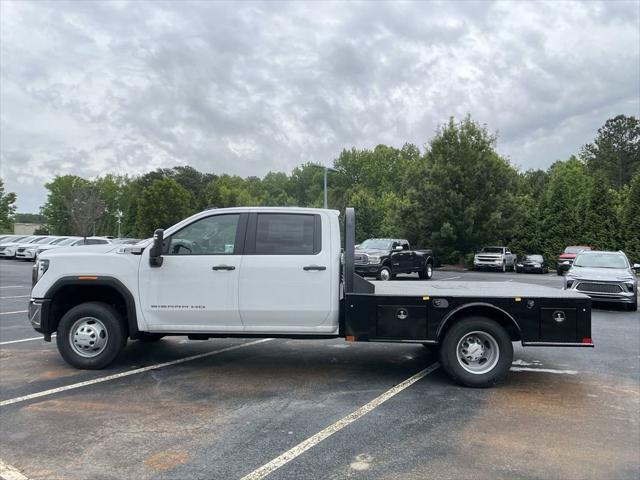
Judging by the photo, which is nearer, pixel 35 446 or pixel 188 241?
pixel 35 446

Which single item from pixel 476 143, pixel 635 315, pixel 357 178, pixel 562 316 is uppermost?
pixel 357 178

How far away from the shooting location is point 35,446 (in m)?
4.36

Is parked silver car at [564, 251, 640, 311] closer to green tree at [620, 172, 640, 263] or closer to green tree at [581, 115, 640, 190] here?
green tree at [620, 172, 640, 263]

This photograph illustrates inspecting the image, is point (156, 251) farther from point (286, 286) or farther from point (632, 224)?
point (632, 224)

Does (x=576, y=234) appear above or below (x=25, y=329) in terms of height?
above

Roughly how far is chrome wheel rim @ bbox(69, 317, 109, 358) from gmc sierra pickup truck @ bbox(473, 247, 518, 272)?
28257 millimetres

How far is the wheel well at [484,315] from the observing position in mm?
6152

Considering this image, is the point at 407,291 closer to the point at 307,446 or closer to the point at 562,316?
the point at 562,316

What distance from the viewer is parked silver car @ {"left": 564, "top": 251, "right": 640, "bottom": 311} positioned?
13234mm

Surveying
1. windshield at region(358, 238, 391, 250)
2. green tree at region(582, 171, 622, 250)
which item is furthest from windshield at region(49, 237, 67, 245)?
green tree at region(582, 171, 622, 250)

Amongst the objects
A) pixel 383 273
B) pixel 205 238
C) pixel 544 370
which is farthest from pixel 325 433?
pixel 383 273

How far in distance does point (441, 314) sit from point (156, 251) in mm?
3452

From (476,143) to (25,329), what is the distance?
3161 centimetres

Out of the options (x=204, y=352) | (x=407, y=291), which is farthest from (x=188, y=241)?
(x=407, y=291)
